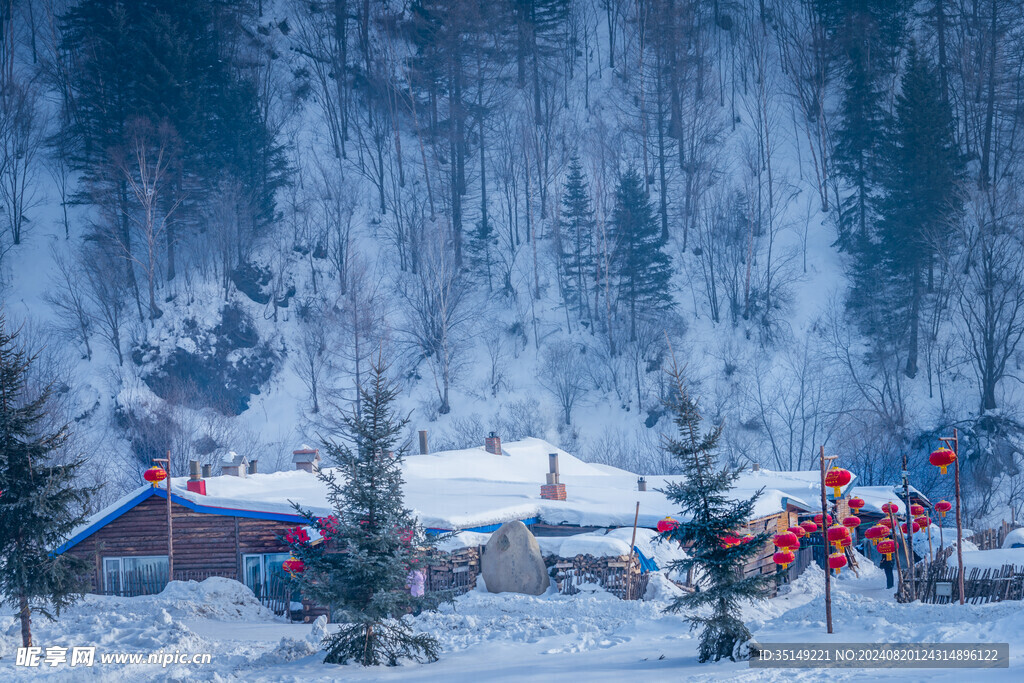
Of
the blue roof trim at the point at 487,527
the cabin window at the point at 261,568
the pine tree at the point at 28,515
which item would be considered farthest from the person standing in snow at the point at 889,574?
the pine tree at the point at 28,515

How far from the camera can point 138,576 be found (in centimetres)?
2183

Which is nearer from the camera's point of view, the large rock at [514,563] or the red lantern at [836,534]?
the red lantern at [836,534]

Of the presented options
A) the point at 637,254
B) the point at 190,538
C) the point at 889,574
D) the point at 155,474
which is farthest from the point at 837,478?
the point at 637,254

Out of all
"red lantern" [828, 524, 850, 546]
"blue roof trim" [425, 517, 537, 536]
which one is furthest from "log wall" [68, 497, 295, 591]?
"red lantern" [828, 524, 850, 546]

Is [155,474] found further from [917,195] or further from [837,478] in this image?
[917,195]

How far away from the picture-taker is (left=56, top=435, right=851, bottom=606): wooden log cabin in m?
21.6

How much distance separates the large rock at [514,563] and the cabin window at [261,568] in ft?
16.1

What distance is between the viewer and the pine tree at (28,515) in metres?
14.1

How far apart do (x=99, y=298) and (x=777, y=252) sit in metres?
40.7

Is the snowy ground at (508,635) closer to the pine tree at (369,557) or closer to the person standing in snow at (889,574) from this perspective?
the pine tree at (369,557)

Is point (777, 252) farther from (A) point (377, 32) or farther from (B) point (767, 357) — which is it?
(A) point (377, 32)

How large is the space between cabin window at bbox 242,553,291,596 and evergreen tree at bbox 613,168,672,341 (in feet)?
113

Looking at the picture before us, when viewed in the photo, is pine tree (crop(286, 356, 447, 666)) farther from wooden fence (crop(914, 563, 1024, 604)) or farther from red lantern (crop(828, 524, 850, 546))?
wooden fence (crop(914, 563, 1024, 604))

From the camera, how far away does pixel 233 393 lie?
50.5m
